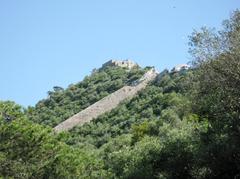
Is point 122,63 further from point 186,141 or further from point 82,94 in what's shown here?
point 186,141

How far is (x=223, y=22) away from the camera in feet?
67.7

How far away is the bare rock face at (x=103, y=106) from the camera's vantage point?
255 ft

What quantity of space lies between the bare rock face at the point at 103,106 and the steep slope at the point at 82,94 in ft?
13.1

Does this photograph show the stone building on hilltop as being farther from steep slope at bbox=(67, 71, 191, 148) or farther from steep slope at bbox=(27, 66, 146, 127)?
steep slope at bbox=(67, 71, 191, 148)

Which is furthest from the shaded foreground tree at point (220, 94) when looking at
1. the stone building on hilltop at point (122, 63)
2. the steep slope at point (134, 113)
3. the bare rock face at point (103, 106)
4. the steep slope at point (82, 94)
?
the stone building on hilltop at point (122, 63)

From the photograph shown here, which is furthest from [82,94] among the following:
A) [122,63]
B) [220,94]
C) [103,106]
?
[220,94]

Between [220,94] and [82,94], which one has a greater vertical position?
[82,94]

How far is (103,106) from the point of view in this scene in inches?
3152

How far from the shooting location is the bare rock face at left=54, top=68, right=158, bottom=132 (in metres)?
77.8

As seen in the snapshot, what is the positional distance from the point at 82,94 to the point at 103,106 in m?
15.7

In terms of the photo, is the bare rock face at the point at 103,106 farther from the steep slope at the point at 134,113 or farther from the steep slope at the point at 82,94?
the steep slope at the point at 82,94

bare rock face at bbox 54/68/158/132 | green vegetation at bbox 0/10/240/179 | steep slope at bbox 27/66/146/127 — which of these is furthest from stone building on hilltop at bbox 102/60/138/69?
green vegetation at bbox 0/10/240/179

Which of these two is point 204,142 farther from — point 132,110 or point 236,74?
point 132,110

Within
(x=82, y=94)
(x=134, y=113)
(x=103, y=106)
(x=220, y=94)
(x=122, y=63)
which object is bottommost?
(x=220, y=94)
